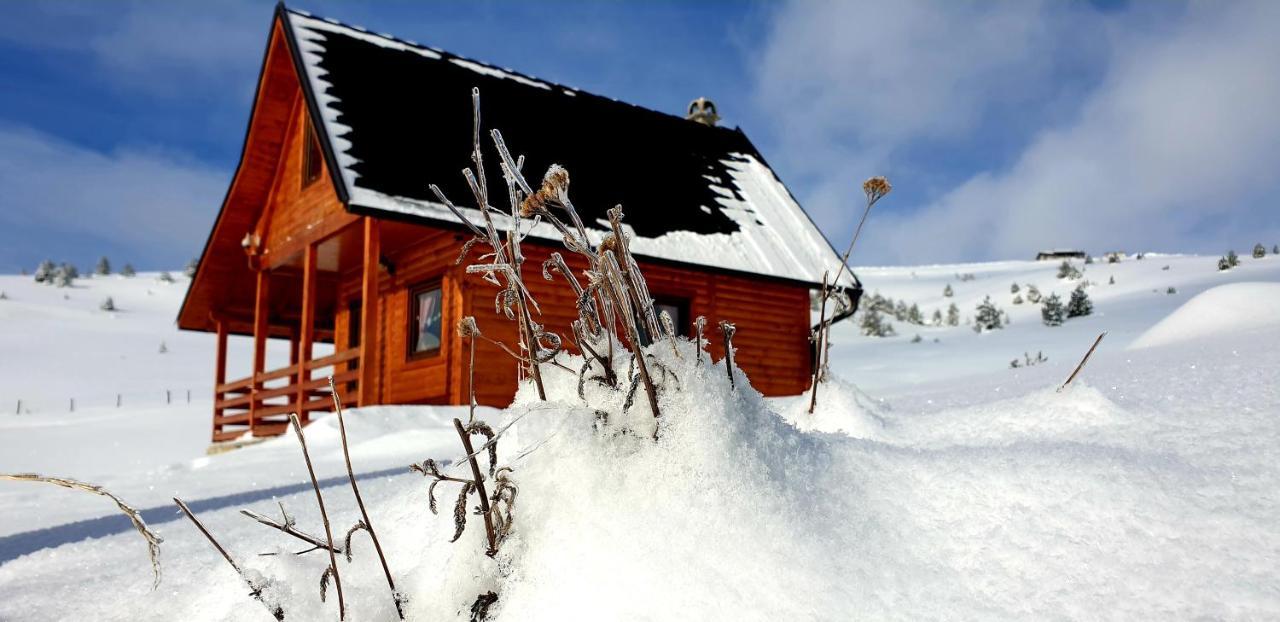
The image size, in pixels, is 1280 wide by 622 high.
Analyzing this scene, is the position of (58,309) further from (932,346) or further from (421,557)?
(421,557)

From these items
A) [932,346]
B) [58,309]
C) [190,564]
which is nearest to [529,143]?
[190,564]

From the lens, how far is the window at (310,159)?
35.7 ft

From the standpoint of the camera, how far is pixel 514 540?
107 centimetres

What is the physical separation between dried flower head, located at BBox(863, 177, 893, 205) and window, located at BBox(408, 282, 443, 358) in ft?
28.5

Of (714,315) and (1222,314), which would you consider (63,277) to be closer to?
(714,315)

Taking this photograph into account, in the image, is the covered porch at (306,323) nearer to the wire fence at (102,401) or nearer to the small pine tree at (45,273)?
the wire fence at (102,401)

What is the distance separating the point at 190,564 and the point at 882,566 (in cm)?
143

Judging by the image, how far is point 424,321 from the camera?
412 inches

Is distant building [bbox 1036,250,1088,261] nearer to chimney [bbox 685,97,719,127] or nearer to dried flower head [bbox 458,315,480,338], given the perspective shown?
chimney [bbox 685,97,719,127]

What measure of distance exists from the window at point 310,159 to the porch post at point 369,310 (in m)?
2.73

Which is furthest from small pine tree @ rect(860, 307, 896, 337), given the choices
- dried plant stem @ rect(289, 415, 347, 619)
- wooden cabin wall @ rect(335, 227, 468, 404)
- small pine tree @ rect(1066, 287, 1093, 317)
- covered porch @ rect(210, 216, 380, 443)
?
dried plant stem @ rect(289, 415, 347, 619)

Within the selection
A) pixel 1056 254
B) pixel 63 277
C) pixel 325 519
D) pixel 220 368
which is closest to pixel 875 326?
pixel 220 368

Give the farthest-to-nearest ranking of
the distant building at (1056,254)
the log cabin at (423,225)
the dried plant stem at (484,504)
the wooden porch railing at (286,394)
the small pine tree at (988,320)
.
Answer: the distant building at (1056,254), the small pine tree at (988,320), the wooden porch railing at (286,394), the log cabin at (423,225), the dried plant stem at (484,504)

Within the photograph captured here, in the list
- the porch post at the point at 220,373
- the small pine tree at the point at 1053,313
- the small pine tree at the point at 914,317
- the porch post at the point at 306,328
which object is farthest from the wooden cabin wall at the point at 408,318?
the small pine tree at the point at 914,317
